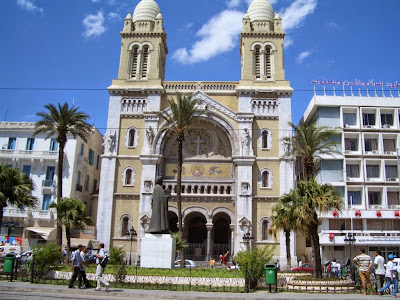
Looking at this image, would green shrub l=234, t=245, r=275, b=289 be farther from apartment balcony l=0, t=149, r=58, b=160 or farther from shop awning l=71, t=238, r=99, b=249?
apartment balcony l=0, t=149, r=58, b=160

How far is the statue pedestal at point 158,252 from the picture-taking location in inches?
751

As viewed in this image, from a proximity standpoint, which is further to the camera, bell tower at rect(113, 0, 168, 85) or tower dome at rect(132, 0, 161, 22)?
tower dome at rect(132, 0, 161, 22)

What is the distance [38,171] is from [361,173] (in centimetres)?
3128

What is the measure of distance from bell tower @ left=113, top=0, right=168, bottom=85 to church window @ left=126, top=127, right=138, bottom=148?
5.07 metres

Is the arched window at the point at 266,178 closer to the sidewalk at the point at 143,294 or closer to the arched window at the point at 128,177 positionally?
the arched window at the point at 128,177

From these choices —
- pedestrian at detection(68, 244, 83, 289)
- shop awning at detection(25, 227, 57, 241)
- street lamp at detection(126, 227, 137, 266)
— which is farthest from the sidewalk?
shop awning at detection(25, 227, 57, 241)

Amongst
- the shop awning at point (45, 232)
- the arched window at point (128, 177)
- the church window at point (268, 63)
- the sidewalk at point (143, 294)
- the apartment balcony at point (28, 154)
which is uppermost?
the church window at point (268, 63)

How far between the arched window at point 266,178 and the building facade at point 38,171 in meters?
17.0

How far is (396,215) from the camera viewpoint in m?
37.7

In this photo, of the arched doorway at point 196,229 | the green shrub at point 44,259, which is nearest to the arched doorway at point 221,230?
the arched doorway at point 196,229

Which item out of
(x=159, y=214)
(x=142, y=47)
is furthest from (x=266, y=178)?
(x=159, y=214)

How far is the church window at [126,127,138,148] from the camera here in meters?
40.7

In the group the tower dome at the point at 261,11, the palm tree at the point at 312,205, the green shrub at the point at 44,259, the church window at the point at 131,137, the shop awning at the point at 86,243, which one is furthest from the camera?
the tower dome at the point at 261,11

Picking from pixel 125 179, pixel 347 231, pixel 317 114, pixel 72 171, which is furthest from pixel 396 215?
pixel 72 171
